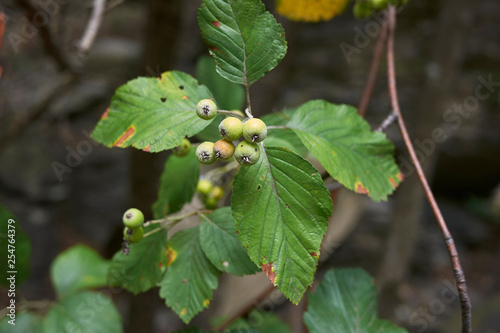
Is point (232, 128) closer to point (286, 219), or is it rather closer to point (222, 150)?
point (222, 150)

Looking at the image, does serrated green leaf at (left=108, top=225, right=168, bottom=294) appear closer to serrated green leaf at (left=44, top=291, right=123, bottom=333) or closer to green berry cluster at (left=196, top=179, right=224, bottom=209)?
green berry cluster at (left=196, top=179, right=224, bottom=209)

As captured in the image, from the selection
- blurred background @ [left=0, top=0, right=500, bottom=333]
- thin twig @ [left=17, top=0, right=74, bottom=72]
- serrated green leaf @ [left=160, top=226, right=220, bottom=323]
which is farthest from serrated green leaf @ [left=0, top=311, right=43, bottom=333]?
blurred background @ [left=0, top=0, right=500, bottom=333]

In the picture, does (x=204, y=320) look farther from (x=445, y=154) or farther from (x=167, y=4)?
(x=445, y=154)

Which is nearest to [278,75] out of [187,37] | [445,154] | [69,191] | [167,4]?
[167,4]

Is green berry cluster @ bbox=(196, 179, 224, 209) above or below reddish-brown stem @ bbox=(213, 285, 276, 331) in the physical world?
above

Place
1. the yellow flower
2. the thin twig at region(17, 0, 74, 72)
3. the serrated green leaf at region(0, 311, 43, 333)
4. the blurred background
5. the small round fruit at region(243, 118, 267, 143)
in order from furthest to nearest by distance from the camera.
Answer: the blurred background
the thin twig at region(17, 0, 74, 72)
the serrated green leaf at region(0, 311, 43, 333)
the yellow flower
the small round fruit at region(243, 118, 267, 143)

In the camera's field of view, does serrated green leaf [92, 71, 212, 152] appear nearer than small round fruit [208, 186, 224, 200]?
Yes
